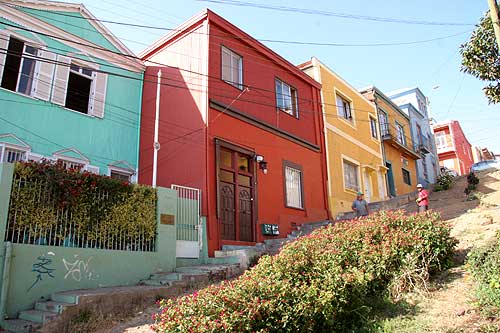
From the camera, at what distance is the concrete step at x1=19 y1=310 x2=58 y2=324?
19.7 feet

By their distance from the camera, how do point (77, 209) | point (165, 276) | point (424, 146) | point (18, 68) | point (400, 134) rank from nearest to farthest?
point (77, 209) < point (165, 276) < point (18, 68) < point (400, 134) < point (424, 146)

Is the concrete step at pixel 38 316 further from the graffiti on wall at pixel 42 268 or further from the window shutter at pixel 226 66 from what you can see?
the window shutter at pixel 226 66

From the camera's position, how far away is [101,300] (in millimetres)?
6535

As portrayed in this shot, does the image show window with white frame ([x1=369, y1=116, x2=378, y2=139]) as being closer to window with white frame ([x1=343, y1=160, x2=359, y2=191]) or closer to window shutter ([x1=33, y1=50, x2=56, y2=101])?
window with white frame ([x1=343, y1=160, x2=359, y2=191])

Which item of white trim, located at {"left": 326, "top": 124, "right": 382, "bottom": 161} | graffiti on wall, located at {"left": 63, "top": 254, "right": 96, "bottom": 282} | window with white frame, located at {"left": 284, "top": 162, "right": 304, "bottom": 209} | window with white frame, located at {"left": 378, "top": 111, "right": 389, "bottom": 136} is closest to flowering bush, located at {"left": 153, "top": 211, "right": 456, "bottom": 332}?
graffiti on wall, located at {"left": 63, "top": 254, "right": 96, "bottom": 282}

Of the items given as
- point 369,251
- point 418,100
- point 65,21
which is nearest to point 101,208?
point 369,251

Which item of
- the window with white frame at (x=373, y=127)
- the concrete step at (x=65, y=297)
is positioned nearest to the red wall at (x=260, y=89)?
the window with white frame at (x=373, y=127)

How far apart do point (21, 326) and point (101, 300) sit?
1187 millimetres

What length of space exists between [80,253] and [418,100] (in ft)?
101

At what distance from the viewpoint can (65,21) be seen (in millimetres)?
11758

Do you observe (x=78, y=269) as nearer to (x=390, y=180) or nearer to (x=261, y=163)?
(x=261, y=163)

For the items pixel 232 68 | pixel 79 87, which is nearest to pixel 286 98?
pixel 232 68

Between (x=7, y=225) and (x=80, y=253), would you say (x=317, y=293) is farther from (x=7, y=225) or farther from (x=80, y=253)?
(x=7, y=225)

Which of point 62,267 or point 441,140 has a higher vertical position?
point 441,140
